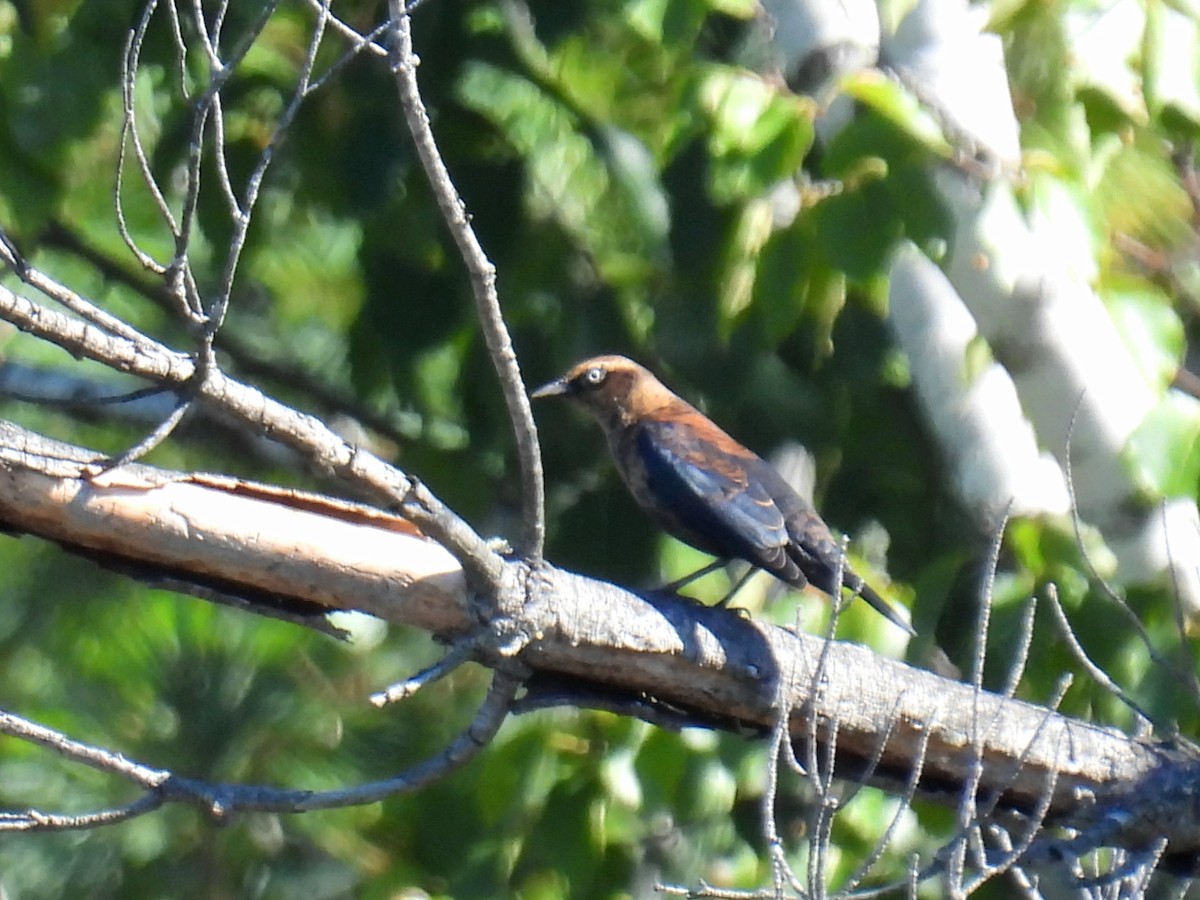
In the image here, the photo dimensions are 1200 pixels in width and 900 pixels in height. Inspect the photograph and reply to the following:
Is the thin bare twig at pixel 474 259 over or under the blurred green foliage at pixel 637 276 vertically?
over

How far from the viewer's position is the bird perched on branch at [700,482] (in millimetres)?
4492

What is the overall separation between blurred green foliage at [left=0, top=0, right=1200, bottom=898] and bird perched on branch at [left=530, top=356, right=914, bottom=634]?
108 mm

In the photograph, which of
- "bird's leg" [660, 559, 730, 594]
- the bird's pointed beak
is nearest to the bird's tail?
"bird's leg" [660, 559, 730, 594]

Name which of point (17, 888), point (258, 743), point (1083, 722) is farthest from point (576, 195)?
point (17, 888)

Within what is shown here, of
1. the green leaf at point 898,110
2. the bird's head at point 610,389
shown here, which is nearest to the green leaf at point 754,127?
the green leaf at point 898,110

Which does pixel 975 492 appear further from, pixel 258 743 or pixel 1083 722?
pixel 258 743

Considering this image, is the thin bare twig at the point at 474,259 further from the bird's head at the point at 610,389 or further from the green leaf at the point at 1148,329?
the bird's head at the point at 610,389

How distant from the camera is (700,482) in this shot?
4680 millimetres

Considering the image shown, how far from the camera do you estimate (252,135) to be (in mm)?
5305

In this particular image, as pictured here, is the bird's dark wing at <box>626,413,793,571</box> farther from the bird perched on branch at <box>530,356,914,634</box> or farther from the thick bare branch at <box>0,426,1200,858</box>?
the thick bare branch at <box>0,426,1200,858</box>

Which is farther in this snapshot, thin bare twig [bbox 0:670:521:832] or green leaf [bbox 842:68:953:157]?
green leaf [bbox 842:68:953:157]

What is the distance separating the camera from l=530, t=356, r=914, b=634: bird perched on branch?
4.49 m

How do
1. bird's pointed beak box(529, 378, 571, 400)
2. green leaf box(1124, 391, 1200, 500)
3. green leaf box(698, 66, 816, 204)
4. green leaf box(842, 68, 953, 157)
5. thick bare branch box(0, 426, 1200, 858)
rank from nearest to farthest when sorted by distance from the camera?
thick bare branch box(0, 426, 1200, 858) → green leaf box(1124, 391, 1200, 500) → green leaf box(842, 68, 953, 157) → green leaf box(698, 66, 816, 204) → bird's pointed beak box(529, 378, 571, 400)

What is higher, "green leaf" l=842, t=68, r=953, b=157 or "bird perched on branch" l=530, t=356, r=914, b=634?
"green leaf" l=842, t=68, r=953, b=157
